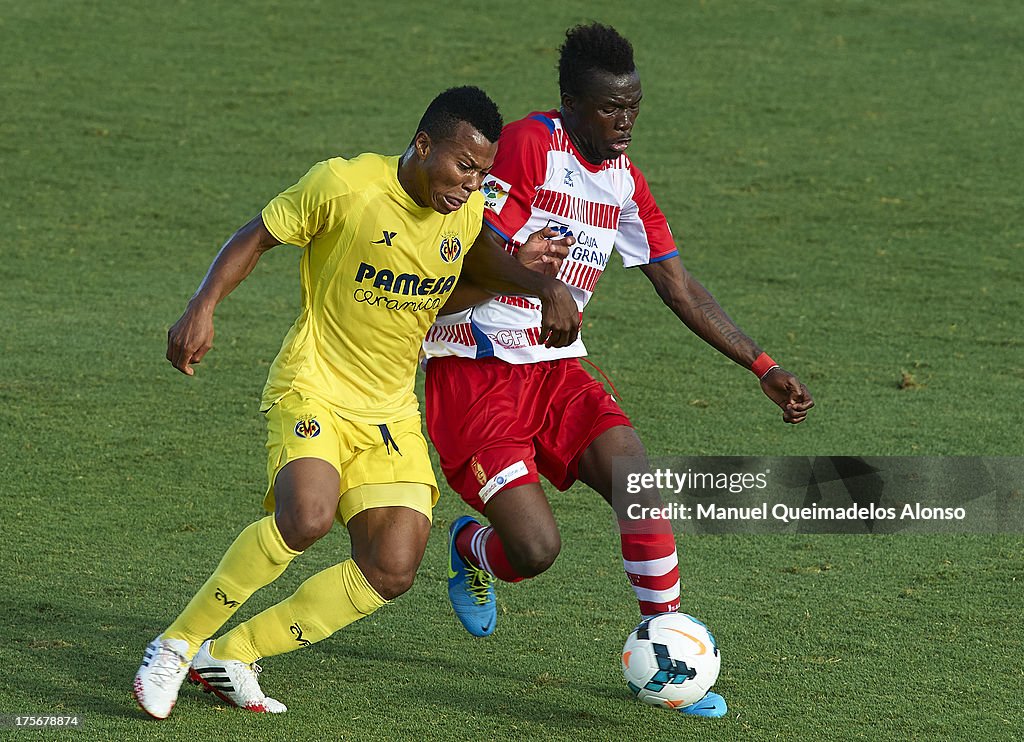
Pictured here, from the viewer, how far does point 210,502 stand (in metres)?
6.19

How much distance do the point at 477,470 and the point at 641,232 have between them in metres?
1.01

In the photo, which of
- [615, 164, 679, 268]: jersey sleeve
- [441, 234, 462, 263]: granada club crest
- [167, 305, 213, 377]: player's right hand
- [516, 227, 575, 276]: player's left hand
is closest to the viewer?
[167, 305, 213, 377]: player's right hand

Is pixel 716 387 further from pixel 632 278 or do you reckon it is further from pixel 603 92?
pixel 603 92

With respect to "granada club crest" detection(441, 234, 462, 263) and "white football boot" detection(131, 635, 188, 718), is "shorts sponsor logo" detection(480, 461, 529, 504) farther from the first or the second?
"white football boot" detection(131, 635, 188, 718)

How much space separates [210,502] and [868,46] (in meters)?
11.6

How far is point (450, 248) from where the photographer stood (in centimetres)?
441

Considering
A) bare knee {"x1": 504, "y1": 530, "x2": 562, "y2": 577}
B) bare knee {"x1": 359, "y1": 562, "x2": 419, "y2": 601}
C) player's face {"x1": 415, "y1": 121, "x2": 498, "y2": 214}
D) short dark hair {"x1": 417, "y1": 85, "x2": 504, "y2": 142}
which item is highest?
short dark hair {"x1": 417, "y1": 85, "x2": 504, "y2": 142}

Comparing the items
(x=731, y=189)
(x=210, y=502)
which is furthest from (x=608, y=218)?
(x=731, y=189)

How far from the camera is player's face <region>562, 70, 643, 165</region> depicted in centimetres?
469

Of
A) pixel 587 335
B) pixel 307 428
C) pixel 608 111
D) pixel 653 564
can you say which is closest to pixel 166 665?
pixel 307 428

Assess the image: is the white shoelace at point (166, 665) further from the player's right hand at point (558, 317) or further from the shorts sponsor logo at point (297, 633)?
the player's right hand at point (558, 317)

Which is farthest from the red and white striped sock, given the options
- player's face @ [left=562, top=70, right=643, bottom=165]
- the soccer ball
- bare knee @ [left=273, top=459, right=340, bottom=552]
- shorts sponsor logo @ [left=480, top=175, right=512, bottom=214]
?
player's face @ [left=562, top=70, right=643, bottom=165]

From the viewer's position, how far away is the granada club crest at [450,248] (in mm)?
4391

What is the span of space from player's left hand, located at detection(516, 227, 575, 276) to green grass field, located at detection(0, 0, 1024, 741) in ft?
4.22
